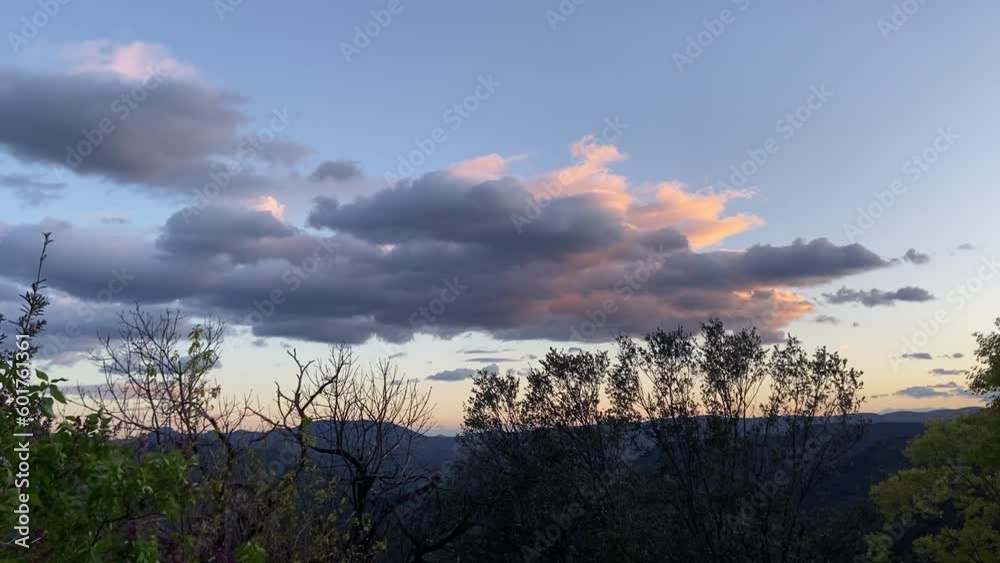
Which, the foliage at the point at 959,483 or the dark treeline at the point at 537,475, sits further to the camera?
the foliage at the point at 959,483

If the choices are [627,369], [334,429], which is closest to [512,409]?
[627,369]

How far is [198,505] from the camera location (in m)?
11.4

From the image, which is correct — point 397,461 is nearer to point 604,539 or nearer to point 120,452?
point 120,452
